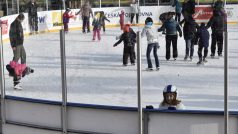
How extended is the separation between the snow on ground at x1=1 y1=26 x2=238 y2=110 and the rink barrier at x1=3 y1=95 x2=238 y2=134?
244 mm

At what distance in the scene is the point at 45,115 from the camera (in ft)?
19.2

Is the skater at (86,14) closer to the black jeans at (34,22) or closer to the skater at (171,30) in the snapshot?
the black jeans at (34,22)

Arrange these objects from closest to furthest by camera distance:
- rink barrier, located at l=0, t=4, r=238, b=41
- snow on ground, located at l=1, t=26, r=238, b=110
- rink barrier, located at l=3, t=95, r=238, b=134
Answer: rink barrier, located at l=3, t=95, r=238, b=134 < snow on ground, located at l=1, t=26, r=238, b=110 < rink barrier, located at l=0, t=4, r=238, b=41

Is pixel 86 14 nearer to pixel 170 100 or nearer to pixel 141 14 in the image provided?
pixel 141 14

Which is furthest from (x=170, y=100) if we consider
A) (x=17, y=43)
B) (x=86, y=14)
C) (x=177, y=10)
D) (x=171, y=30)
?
(x=177, y=10)

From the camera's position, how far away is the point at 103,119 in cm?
557

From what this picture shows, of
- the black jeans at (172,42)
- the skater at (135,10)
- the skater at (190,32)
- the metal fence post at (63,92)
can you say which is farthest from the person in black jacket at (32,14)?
the metal fence post at (63,92)

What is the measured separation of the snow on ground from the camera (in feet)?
23.4

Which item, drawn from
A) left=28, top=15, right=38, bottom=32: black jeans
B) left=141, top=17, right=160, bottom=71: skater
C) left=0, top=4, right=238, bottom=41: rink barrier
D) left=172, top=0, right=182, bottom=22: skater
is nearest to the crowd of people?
left=141, top=17, right=160, bottom=71: skater

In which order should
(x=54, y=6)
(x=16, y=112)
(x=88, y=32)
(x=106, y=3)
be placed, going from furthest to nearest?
(x=106, y=3) < (x=54, y=6) < (x=88, y=32) < (x=16, y=112)

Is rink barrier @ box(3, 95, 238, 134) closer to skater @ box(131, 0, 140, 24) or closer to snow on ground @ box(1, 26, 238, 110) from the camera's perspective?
snow on ground @ box(1, 26, 238, 110)

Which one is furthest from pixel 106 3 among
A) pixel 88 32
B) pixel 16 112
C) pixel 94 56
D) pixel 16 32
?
pixel 16 112

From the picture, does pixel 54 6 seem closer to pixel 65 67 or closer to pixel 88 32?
pixel 88 32

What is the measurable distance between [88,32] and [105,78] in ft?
32.1
